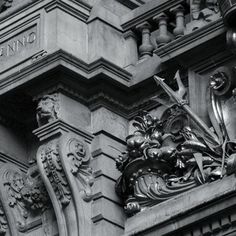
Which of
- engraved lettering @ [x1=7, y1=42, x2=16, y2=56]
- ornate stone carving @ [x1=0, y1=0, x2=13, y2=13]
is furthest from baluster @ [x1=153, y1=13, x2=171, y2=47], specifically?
ornate stone carving @ [x1=0, y1=0, x2=13, y2=13]

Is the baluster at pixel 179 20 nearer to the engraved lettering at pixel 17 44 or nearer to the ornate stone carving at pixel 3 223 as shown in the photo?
the engraved lettering at pixel 17 44

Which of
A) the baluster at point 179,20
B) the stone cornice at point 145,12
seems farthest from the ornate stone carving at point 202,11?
the stone cornice at point 145,12

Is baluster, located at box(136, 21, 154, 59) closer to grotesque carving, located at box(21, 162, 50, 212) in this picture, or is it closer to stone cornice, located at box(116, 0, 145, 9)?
stone cornice, located at box(116, 0, 145, 9)

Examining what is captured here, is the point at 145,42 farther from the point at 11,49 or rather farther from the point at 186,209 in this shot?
the point at 186,209

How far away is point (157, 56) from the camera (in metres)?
25.4

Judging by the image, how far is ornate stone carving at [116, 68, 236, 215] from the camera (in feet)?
77.9

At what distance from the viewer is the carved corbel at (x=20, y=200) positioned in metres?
25.6

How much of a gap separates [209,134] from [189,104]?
0.84 meters

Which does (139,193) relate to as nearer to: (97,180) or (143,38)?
(97,180)

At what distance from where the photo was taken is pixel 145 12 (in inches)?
1029

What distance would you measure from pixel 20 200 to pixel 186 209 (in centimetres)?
363

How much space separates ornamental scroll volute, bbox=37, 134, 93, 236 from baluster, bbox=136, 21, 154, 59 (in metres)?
2.01

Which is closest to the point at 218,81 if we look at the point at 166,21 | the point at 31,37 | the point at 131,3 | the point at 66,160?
the point at 166,21

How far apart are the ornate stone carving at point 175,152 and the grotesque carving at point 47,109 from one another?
124cm
